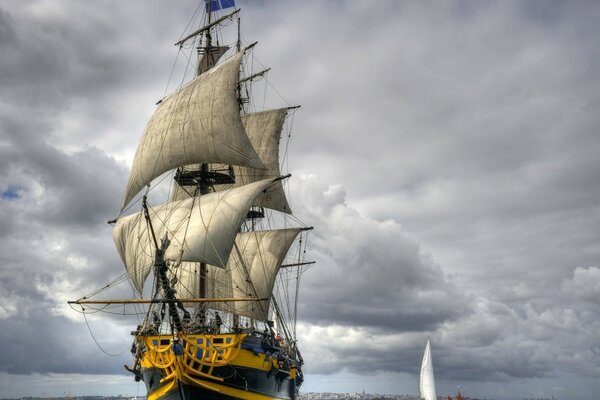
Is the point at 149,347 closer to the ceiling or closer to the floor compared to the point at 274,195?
closer to the floor

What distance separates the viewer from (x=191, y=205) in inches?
2232

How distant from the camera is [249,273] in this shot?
219ft

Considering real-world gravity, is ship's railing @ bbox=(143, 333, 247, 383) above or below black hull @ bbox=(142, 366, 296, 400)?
above

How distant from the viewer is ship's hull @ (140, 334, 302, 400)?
42219 mm

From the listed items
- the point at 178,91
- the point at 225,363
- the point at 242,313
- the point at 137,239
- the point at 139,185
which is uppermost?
the point at 178,91

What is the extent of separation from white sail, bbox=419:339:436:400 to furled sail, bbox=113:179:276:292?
266 ft

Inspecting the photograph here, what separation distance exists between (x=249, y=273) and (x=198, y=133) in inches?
697

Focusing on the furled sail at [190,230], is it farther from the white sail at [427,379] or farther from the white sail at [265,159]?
the white sail at [427,379]

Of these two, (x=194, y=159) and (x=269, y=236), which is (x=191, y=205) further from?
(x=269, y=236)

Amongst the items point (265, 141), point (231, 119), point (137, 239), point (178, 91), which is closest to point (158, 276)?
point (137, 239)

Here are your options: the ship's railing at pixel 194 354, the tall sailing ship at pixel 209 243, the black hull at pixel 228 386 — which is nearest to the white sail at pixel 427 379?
the tall sailing ship at pixel 209 243

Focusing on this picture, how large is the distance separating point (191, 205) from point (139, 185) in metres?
5.09

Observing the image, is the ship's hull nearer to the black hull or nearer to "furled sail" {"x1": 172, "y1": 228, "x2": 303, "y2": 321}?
the black hull

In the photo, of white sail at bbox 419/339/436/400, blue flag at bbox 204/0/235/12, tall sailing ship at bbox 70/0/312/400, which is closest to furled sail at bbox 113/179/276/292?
tall sailing ship at bbox 70/0/312/400
